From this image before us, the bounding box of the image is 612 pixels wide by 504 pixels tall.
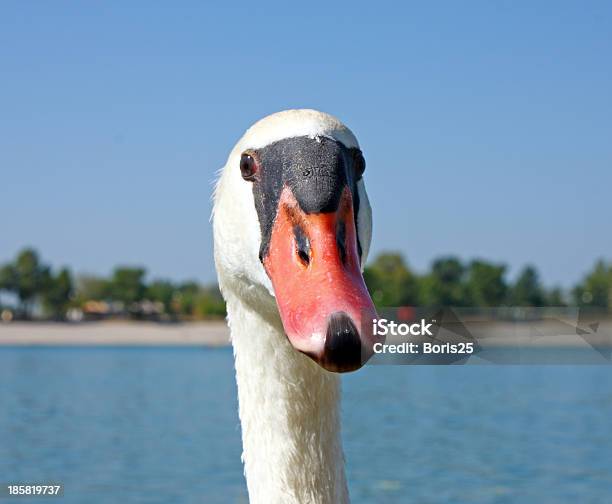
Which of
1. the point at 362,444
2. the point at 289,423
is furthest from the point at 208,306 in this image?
the point at 289,423

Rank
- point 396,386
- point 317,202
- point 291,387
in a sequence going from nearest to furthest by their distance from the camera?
point 317,202, point 291,387, point 396,386

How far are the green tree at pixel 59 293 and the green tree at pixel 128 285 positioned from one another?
633 centimetres

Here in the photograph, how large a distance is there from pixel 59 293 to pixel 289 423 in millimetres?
132989

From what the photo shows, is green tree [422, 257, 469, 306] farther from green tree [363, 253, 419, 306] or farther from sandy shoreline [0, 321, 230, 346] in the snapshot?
sandy shoreline [0, 321, 230, 346]

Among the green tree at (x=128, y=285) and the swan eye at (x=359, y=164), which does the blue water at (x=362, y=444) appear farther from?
the green tree at (x=128, y=285)

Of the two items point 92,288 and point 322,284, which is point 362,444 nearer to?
point 322,284

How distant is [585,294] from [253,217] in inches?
4815

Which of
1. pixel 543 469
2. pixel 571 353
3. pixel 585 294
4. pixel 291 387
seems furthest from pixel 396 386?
pixel 585 294

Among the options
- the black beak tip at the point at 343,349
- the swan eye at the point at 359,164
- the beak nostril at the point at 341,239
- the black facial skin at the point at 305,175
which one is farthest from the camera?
the swan eye at the point at 359,164

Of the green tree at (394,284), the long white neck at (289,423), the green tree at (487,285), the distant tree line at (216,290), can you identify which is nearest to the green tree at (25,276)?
the distant tree line at (216,290)

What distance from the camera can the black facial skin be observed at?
11.5ft

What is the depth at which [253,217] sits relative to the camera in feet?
12.6

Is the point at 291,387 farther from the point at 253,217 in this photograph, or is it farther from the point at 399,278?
the point at 399,278

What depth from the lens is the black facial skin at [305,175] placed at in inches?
138
